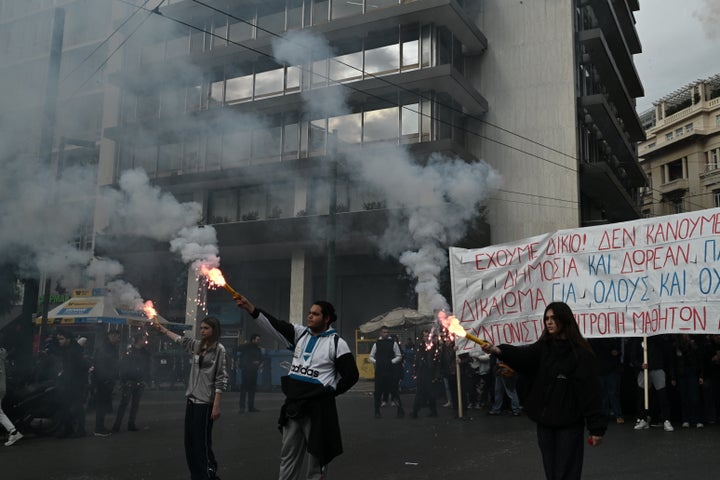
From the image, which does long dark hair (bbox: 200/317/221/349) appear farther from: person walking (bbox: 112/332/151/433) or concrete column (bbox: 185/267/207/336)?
concrete column (bbox: 185/267/207/336)

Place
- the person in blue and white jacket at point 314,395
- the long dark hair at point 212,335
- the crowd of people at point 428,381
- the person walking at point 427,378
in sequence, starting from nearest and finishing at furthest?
the crowd of people at point 428,381, the person in blue and white jacket at point 314,395, the long dark hair at point 212,335, the person walking at point 427,378

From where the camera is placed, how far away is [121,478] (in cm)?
655

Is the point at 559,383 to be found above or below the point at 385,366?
above

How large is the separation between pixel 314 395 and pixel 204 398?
1.60 m

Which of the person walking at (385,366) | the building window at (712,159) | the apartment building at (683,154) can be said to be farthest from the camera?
the building window at (712,159)

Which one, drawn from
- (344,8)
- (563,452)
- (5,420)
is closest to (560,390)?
(563,452)

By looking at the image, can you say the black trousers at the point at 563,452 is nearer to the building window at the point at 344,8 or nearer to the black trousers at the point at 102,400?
the black trousers at the point at 102,400

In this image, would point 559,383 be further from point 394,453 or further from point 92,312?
point 92,312

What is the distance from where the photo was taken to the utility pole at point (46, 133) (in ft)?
34.3

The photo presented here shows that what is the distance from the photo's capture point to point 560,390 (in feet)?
13.3

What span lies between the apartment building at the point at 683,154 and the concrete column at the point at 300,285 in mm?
26688

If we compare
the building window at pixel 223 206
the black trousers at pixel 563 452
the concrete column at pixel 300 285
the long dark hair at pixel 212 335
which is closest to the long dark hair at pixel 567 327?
the black trousers at pixel 563 452

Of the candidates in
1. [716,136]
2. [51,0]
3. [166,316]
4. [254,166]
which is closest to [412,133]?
[254,166]

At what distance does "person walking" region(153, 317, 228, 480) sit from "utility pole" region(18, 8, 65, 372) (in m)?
5.71
